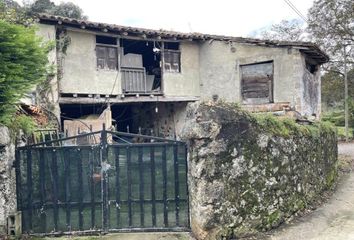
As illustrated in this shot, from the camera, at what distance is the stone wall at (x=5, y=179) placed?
5703 mm

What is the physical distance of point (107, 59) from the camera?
1516cm

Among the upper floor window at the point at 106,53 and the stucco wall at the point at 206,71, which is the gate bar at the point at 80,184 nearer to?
the stucco wall at the point at 206,71

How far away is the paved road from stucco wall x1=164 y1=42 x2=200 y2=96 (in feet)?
32.4

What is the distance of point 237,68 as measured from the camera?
16875 millimetres

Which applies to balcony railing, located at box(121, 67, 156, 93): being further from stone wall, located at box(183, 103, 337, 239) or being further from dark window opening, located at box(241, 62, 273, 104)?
stone wall, located at box(183, 103, 337, 239)

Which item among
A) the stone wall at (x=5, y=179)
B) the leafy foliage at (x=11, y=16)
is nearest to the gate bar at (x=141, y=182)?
the stone wall at (x=5, y=179)

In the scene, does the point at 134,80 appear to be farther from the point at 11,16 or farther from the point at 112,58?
the point at 11,16

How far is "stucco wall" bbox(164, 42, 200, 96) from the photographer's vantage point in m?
17.0

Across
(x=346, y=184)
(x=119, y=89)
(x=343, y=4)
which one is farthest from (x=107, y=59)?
(x=343, y=4)

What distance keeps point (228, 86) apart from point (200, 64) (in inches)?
76.5

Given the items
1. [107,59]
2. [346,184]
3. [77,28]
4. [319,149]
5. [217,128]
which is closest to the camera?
[217,128]

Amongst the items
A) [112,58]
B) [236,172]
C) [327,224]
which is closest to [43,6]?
[112,58]

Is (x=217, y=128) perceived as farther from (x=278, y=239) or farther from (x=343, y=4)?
(x=343, y=4)

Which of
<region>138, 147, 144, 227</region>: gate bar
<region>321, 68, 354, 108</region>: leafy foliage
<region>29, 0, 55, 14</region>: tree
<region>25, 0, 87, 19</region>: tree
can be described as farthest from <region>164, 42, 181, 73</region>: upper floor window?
<region>29, 0, 55, 14</region>: tree
